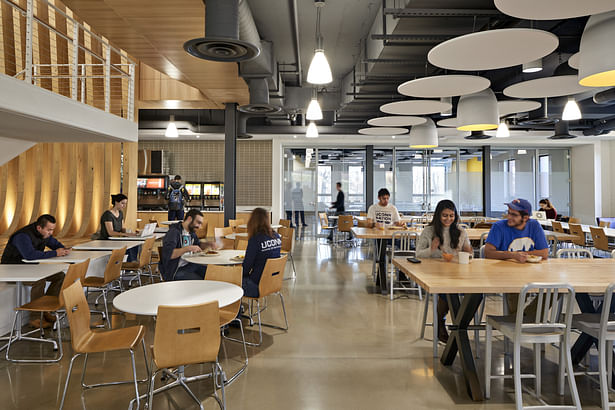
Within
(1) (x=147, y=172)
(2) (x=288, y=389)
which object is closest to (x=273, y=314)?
(2) (x=288, y=389)

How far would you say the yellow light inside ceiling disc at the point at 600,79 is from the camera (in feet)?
9.44

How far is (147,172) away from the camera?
12719 millimetres

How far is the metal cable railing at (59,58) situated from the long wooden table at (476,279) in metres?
4.63

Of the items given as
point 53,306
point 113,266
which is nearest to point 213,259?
point 113,266

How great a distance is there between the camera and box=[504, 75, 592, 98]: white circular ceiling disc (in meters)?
4.35

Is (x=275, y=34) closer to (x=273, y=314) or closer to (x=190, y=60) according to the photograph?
(x=190, y=60)

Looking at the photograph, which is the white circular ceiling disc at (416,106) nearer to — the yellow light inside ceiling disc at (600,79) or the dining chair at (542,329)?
the yellow light inside ceiling disc at (600,79)

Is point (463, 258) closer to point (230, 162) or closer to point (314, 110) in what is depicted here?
point (314, 110)

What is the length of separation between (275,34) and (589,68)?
15.6 ft

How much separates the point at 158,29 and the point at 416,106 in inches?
125

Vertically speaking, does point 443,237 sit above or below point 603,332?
above

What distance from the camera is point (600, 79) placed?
9.88 ft

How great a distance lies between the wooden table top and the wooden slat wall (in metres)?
7.31

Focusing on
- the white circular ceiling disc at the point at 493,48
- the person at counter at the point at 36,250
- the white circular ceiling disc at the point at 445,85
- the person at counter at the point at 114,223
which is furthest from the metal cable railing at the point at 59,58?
the white circular ceiling disc at the point at 493,48
